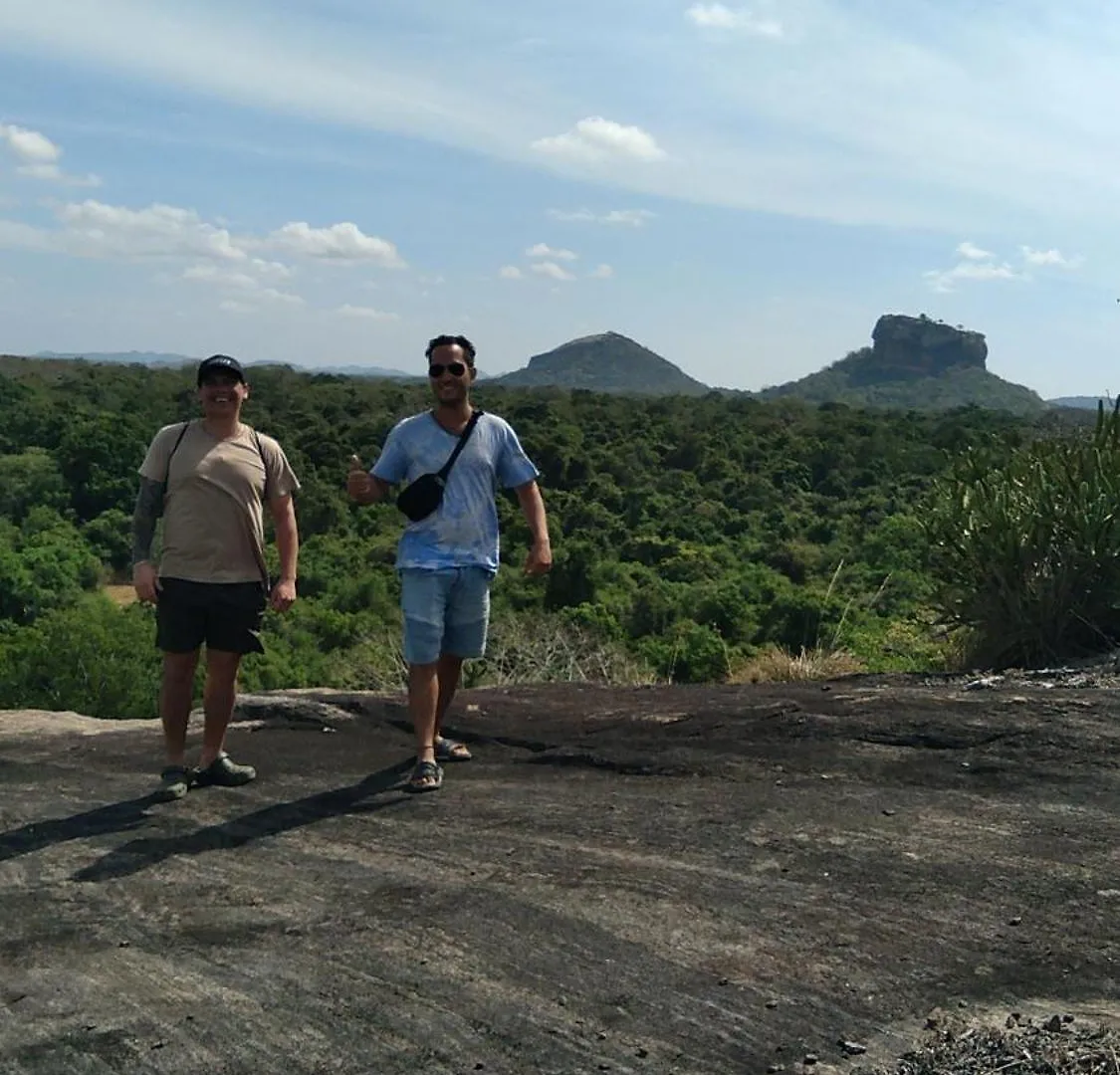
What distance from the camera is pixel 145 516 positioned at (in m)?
4.82

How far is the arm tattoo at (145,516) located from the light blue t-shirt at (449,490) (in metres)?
0.79

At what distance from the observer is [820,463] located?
4922cm

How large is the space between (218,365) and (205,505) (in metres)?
0.50

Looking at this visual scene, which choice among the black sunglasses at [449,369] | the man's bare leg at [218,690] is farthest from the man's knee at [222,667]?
the black sunglasses at [449,369]

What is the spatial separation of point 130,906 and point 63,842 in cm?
73

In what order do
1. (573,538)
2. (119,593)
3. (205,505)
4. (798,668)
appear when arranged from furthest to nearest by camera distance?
(573,538)
(119,593)
(798,668)
(205,505)

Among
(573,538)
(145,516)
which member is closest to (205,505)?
(145,516)

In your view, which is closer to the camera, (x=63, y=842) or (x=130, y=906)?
(x=130, y=906)

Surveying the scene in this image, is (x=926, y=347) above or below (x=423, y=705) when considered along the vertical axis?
above

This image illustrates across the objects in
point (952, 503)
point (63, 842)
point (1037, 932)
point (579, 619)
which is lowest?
point (579, 619)

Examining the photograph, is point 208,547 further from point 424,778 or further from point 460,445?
point 424,778

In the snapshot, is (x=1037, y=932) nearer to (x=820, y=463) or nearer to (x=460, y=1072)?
(x=460, y=1072)

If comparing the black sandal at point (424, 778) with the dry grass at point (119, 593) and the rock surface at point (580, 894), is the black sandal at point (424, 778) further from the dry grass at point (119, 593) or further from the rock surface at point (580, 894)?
the dry grass at point (119, 593)

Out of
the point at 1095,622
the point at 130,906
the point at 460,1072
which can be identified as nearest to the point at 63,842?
the point at 130,906
